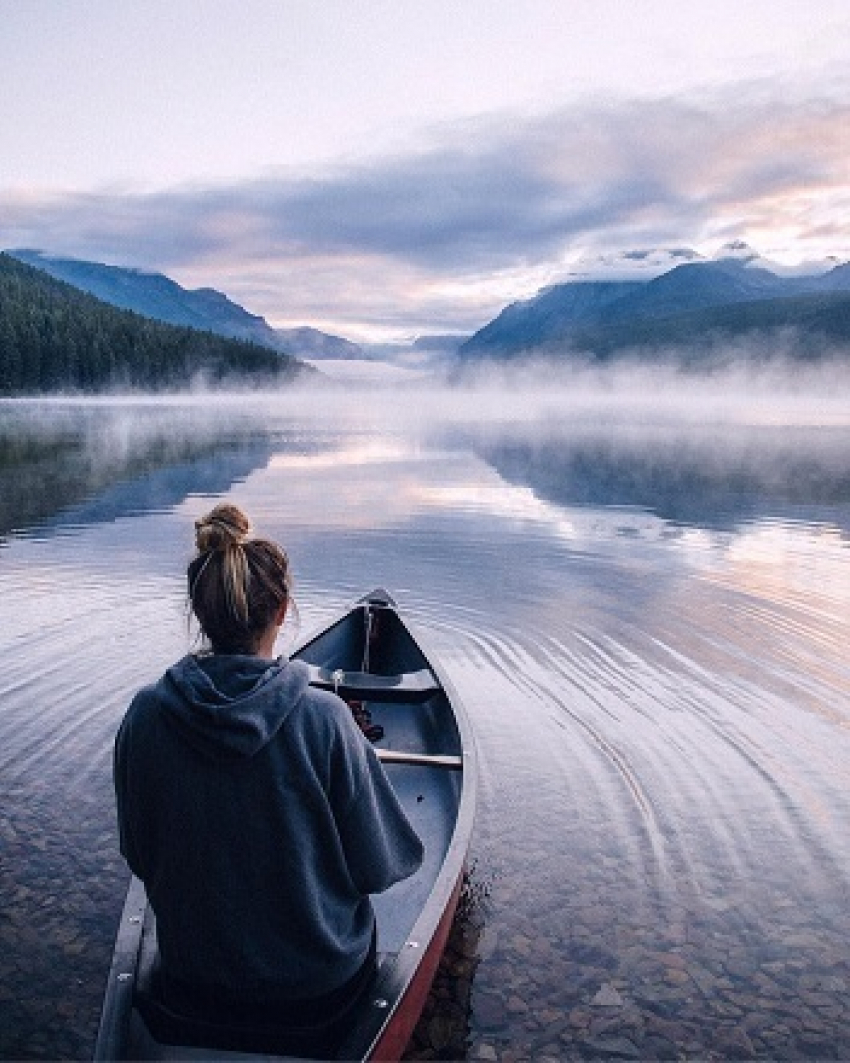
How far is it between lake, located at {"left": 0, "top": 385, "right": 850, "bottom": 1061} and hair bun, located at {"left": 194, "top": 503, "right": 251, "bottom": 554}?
174 centimetres

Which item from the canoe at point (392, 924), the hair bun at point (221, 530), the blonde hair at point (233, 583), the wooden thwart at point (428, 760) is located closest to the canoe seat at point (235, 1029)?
the canoe at point (392, 924)

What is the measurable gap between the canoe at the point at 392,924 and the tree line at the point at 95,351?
130400mm

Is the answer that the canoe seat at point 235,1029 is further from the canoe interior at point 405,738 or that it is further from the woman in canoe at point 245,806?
the canoe interior at point 405,738

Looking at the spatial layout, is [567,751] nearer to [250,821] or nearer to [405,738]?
[405,738]

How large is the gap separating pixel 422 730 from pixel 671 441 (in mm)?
64324

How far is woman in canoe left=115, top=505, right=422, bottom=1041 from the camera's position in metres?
3.90

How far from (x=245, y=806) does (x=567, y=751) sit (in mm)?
7743

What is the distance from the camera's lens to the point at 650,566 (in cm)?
2264

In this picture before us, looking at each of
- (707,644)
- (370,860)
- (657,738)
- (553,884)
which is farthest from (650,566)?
(370,860)

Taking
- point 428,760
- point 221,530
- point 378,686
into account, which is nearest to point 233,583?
point 221,530

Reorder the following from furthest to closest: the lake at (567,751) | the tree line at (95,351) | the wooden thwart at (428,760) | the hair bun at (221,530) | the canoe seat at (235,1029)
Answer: the tree line at (95,351) → the wooden thwart at (428,760) → the lake at (567,751) → the canoe seat at (235,1029) → the hair bun at (221,530)

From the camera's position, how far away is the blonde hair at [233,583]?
12.8 feet

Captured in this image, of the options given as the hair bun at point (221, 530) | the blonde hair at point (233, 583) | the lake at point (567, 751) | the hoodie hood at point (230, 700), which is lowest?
the lake at point (567, 751)

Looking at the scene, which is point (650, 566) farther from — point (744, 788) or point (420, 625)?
point (744, 788)
